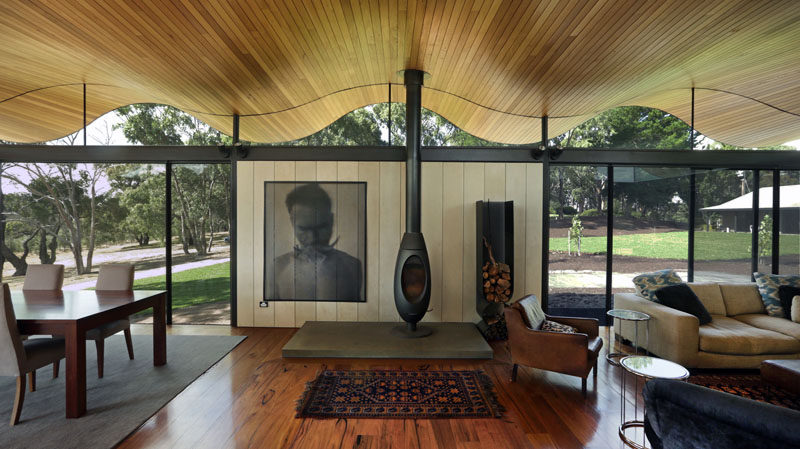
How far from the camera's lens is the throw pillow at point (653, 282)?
392 centimetres

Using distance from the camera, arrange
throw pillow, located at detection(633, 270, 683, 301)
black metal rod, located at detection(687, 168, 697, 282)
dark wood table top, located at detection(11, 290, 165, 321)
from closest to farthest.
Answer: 1. dark wood table top, located at detection(11, 290, 165, 321)
2. throw pillow, located at detection(633, 270, 683, 301)
3. black metal rod, located at detection(687, 168, 697, 282)

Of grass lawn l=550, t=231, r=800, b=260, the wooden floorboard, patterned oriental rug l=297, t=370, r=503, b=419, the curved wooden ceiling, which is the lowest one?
the wooden floorboard

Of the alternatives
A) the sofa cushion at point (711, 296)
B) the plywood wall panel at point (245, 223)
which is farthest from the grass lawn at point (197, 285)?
the sofa cushion at point (711, 296)

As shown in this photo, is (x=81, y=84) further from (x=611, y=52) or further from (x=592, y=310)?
Result: (x=592, y=310)

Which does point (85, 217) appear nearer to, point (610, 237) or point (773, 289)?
point (610, 237)

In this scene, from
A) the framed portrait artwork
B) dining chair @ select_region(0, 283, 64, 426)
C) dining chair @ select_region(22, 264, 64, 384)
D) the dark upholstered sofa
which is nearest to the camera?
the dark upholstered sofa

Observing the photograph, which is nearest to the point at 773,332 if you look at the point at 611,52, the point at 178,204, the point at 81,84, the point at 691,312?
the point at 691,312

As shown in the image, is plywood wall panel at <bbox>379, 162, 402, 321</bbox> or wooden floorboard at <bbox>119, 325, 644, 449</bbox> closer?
wooden floorboard at <bbox>119, 325, 644, 449</bbox>

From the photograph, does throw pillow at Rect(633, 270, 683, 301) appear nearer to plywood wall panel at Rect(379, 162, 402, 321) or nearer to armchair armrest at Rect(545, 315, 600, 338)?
armchair armrest at Rect(545, 315, 600, 338)

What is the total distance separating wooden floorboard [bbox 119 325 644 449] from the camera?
2279 millimetres

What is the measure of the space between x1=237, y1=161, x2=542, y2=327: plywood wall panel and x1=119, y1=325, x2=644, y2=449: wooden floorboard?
125cm

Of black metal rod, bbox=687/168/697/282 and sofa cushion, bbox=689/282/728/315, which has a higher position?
black metal rod, bbox=687/168/697/282

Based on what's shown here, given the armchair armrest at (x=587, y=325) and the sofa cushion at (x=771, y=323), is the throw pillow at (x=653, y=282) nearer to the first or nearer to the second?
the sofa cushion at (x=771, y=323)

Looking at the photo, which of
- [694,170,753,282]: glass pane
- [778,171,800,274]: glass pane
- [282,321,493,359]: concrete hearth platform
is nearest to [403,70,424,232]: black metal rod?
[282,321,493,359]: concrete hearth platform
